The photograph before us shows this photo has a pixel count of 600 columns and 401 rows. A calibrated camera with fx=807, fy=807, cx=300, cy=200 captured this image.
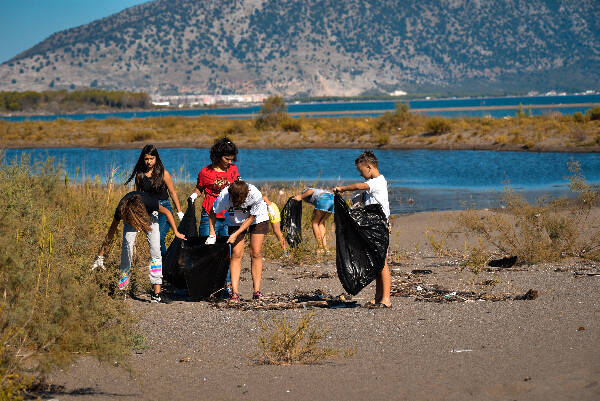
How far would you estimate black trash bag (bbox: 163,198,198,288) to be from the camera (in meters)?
8.67

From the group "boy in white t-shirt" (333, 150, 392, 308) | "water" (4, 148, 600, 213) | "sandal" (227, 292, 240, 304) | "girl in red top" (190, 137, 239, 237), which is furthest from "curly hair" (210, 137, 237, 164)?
"water" (4, 148, 600, 213)

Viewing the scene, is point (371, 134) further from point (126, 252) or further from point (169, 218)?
point (126, 252)

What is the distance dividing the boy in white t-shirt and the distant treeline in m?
157

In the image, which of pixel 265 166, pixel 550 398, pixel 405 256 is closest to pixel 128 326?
pixel 550 398

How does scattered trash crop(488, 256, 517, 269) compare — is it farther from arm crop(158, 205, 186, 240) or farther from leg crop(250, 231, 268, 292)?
arm crop(158, 205, 186, 240)

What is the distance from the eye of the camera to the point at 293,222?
11.3m

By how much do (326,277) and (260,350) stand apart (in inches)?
138

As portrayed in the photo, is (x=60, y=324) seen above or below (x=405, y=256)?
above

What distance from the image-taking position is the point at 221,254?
844cm

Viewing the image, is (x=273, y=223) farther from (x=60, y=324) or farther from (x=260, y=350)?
(x=60, y=324)

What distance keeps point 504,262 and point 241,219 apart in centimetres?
393

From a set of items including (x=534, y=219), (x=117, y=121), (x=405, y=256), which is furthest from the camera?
(x=117, y=121)

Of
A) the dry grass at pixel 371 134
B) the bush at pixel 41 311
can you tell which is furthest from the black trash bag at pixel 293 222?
the dry grass at pixel 371 134

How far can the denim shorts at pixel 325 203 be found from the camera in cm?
1139
